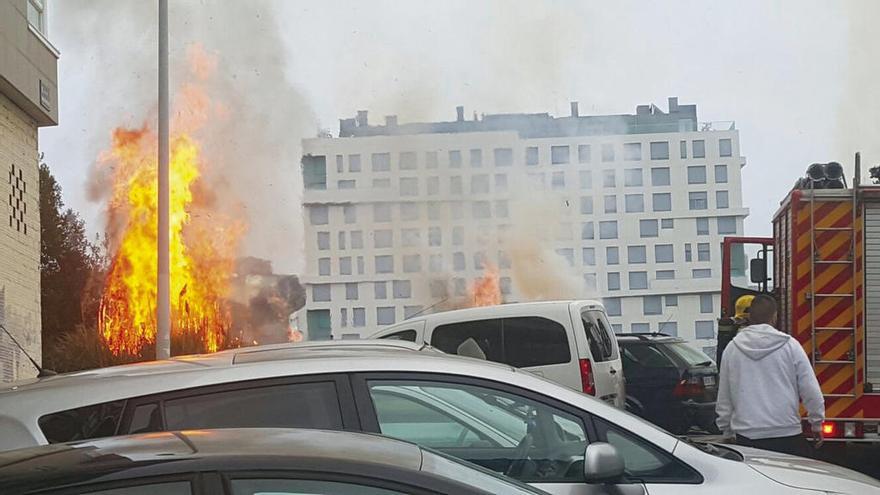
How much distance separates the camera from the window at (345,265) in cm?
2762

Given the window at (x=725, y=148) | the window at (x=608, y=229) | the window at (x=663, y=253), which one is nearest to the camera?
the window at (x=725, y=148)

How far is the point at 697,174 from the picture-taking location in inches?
1193

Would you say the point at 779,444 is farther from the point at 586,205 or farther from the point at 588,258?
the point at 586,205

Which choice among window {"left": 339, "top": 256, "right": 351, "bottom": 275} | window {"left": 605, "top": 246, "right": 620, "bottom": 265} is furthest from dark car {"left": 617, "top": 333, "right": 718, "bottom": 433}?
window {"left": 605, "top": 246, "right": 620, "bottom": 265}

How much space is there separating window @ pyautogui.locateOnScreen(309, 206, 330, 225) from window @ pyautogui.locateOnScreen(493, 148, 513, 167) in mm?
4580

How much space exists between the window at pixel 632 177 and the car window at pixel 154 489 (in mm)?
27858

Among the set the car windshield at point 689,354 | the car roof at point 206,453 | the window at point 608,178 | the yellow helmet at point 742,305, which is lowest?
the car windshield at point 689,354

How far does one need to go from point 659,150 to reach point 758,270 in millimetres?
17359

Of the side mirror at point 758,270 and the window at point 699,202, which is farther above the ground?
the window at point 699,202

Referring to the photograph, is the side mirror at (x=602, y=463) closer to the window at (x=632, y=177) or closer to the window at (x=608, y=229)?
the window at (x=608, y=229)

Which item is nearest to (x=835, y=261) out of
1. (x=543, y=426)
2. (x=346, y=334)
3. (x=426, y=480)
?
(x=543, y=426)

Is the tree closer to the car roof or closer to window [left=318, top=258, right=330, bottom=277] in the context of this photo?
window [left=318, top=258, right=330, bottom=277]

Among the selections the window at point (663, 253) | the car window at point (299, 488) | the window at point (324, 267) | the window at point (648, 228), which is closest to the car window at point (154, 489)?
the car window at point (299, 488)

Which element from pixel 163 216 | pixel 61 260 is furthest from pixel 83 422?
pixel 61 260
